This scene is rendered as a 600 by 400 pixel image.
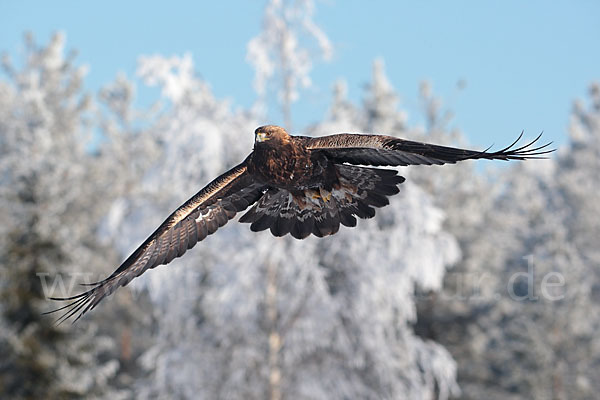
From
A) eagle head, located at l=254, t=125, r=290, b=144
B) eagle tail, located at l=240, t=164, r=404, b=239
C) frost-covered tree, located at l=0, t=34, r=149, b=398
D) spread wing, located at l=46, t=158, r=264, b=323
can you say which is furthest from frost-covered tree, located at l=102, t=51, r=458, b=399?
eagle head, located at l=254, t=125, r=290, b=144

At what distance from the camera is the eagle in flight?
19.3 ft

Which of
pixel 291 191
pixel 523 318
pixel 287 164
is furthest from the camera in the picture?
pixel 523 318

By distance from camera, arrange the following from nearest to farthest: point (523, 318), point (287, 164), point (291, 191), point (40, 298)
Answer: point (287, 164), point (291, 191), point (40, 298), point (523, 318)

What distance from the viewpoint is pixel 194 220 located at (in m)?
7.12

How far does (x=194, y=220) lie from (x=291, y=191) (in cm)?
95

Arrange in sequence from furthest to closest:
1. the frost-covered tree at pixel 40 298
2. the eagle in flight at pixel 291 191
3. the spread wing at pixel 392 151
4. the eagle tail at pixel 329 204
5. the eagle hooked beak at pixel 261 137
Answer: the frost-covered tree at pixel 40 298, the eagle tail at pixel 329 204, the eagle hooked beak at pixel 261 137, the eagle in flight at pixel 291 191, the spread wing at pixel 392 151

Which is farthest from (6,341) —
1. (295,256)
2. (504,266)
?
(504,266)

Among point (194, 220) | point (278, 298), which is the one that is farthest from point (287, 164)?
point (278, 298)

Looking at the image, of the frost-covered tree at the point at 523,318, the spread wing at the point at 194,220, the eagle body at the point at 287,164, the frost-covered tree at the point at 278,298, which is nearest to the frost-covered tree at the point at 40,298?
the frost-covered tree at the point at 278,298

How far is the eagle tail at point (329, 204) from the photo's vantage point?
6562 millimetres

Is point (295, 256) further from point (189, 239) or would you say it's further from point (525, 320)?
point (525, 320)

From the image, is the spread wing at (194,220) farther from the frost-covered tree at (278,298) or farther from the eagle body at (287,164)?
the frost-covered tree at (278,298)

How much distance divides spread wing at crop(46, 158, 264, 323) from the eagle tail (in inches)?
9.9

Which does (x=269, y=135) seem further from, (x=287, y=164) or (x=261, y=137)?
(x=287, y=164)
